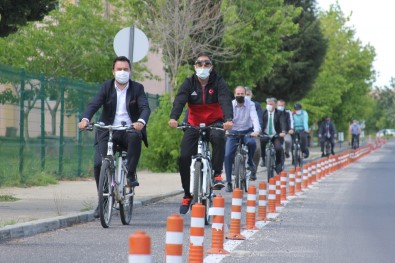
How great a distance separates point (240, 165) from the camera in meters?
18.6

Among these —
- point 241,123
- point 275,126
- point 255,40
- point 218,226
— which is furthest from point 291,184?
point 255,40

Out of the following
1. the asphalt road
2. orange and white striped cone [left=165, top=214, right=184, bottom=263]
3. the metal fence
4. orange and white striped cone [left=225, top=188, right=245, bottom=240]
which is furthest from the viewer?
the metal fence

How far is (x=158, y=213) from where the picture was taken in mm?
14883

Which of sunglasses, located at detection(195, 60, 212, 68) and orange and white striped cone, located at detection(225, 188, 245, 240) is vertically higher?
sunglasses, located at detection(195, 60, 212, 68)

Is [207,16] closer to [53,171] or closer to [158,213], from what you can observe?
[53,171]

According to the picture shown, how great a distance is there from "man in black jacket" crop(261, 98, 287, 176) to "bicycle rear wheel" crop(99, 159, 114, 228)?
10.6 metres

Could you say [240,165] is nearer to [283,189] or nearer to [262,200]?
[283,189]

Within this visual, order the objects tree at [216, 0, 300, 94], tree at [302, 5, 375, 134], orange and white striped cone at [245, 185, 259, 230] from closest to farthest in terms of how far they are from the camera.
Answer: orange and white striped cone at [245, 185, 259, 230] → tree at [216, 0, 300, 94] → tree at [302, 5, 375, 134]

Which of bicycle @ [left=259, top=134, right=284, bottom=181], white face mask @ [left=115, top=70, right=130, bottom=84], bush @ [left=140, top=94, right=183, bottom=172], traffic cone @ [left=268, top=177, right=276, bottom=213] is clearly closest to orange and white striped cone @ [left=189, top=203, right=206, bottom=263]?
white face mask @ [left=115, top=70, right=130, bottom=84]

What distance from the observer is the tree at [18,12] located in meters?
13.9

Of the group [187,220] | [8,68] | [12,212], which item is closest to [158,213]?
[187,220]

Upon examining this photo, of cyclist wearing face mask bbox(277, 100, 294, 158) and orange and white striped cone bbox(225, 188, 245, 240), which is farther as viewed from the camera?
cyclist wearing face mask bbox(277, 100, 294, 158)

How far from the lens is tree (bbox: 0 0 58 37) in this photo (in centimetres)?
1392

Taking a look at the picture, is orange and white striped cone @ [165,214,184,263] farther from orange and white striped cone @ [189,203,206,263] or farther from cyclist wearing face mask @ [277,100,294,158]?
cyclist wearing face mask @ [277,100,294,158]
